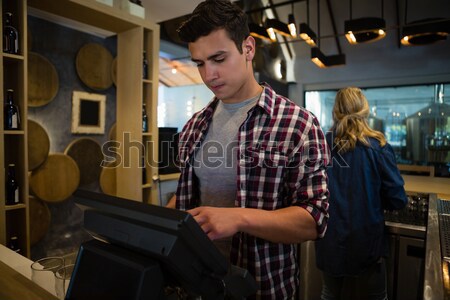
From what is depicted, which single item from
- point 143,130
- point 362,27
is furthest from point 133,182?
point 362,27

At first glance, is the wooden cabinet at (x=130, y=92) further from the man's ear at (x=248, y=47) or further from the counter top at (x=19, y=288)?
the man's ear at (x=248, y=47)

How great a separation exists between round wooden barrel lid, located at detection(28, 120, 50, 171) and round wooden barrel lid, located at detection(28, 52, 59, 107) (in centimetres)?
23

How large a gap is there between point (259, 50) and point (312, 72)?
6.76 feet

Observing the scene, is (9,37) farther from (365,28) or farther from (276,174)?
(365,28)

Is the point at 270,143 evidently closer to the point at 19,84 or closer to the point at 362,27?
the point at 19,84

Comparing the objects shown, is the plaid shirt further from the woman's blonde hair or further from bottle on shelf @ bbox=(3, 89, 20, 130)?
bottle on shelf @ bbox=(3, 89, 20, 130)

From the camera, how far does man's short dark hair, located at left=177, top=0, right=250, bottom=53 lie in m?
1.00

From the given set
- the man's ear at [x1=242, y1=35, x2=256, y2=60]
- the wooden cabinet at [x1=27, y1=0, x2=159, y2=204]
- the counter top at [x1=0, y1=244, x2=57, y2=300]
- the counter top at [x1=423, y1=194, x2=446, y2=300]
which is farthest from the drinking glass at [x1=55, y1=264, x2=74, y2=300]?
the wooden cabinet at [x1=27, y1=0, x2=159, y2=204]

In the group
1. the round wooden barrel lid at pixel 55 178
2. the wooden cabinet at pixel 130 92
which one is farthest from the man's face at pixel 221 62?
the round wooden barrel lid at pixel 55 178

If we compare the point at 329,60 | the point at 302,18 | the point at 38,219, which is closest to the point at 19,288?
the point at 38,219

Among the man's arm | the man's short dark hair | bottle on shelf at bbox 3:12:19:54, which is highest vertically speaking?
bottle on shelf at bbox 3:12:19:54

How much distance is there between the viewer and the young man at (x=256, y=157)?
971mm

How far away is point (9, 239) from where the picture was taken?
2.31m

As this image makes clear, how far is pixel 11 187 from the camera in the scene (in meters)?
2.28
